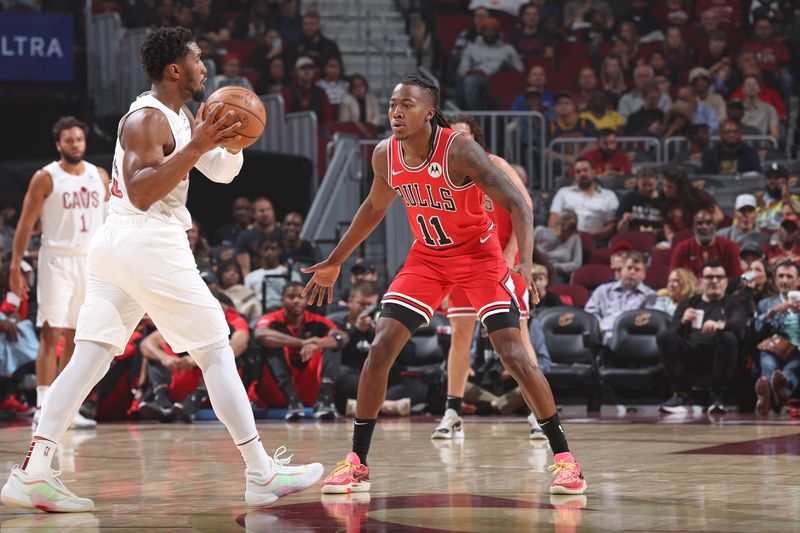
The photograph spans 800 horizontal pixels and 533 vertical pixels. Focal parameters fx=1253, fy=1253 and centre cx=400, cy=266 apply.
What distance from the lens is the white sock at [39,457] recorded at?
189 inches

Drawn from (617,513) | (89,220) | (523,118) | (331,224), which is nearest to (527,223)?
(617,513)

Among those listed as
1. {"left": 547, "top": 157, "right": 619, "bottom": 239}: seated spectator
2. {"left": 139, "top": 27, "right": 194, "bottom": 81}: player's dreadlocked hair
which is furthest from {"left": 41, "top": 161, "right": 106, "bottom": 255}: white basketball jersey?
{"left": 547, "top": 157, "right": 619, "bottom": 239}: seated spectator

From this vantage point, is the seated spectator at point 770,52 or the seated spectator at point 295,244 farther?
the seated spectator at point 770,52

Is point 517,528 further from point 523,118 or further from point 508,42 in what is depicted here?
point 508,42

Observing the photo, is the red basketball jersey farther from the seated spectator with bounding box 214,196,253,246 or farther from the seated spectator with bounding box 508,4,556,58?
the seated spectator with bounding box 508,4,556,58

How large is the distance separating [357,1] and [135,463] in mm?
11936

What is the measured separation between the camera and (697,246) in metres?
11.2

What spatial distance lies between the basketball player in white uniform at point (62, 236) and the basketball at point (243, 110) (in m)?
4.25

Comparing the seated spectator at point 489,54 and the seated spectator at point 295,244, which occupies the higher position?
the seated spectator at point 489,54

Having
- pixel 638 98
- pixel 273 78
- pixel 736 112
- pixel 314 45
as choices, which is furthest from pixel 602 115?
pixel 273 78

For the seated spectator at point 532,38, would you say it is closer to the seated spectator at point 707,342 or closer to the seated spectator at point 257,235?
the seated spectator at point 257,235

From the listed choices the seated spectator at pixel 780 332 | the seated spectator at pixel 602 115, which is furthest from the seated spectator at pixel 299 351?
the seated spectator at pixel 602 115

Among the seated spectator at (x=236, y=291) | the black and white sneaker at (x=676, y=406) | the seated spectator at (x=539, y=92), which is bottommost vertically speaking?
the black and white sneaker at (x=676, y=406)

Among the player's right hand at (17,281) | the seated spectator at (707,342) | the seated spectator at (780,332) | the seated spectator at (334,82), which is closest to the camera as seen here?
the player's right hand at (17,281)
